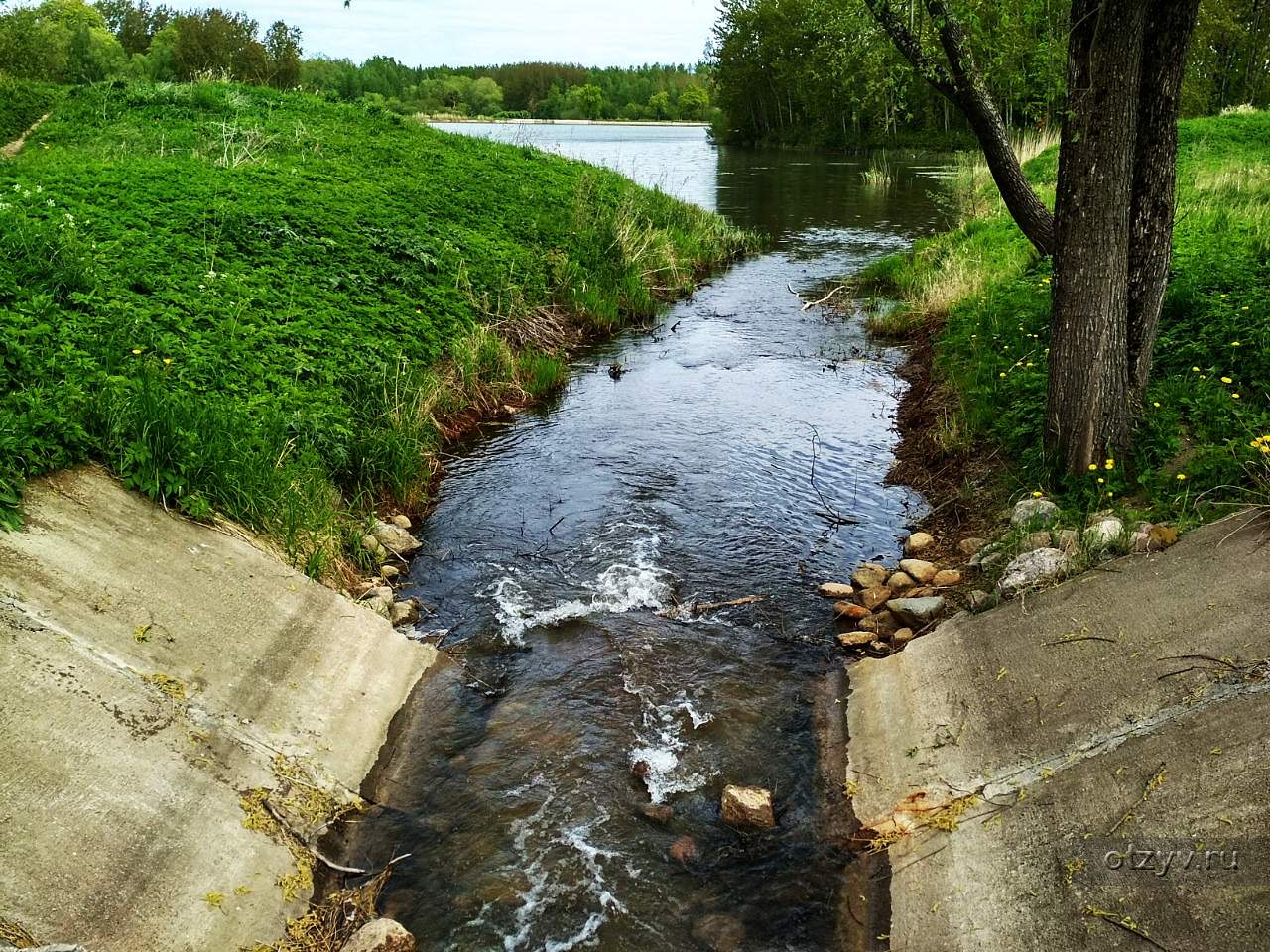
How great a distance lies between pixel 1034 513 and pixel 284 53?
36634mm

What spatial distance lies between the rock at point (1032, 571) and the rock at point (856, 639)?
3.23ft

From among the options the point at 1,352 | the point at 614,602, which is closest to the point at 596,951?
the point at 614,602

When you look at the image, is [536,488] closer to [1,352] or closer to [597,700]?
[597,700]

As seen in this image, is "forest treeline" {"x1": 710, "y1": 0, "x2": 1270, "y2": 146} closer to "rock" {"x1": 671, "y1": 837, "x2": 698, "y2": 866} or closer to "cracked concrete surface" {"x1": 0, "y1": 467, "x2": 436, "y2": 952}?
"rock" {"x1": 671, "y1": 837, "x2": 698, "y2": 866}

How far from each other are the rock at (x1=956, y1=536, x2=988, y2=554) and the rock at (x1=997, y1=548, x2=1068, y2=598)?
3.34 ft

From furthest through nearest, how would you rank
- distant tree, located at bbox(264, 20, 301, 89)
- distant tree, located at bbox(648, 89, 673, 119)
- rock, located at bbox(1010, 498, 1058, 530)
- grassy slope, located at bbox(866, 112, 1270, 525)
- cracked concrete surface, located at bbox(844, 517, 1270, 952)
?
distant tree, located at bbox(648, 89, 673, 119), distant tree, located at bbox(264, 20, 301, 89), rock, located at bbox(1010, 498, 1058, 530), grassy slope, located at bbox(866, 112, 1270, 525), cracked concrete surface, located at bbox(844, 517, 1270, 952)

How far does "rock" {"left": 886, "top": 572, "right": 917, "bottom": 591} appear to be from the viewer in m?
6.77

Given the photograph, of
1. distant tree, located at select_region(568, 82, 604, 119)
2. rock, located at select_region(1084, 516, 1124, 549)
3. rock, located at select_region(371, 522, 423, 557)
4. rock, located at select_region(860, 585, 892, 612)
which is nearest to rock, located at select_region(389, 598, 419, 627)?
rock, located at select_region(371, 522, 423, 557)

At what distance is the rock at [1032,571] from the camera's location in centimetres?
562

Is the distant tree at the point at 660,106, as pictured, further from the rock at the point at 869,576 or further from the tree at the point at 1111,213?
the rock at the point at 869,576

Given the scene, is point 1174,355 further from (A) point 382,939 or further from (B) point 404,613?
(A) point 382,939

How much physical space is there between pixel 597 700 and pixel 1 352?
14.5 ft

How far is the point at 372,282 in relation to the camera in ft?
36.6

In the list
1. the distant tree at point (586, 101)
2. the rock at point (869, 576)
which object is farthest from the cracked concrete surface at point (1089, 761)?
the distant tree at point (586, 101)
